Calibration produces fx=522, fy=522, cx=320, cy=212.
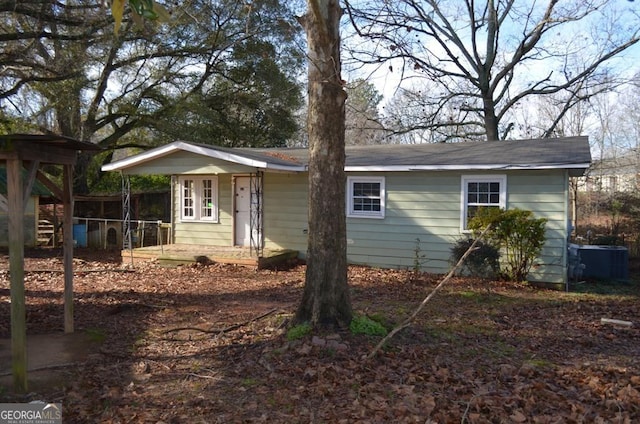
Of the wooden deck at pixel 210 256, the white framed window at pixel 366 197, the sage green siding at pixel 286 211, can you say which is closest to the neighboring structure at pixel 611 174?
the white framed window at pixel 366 197

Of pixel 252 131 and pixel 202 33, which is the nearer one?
pixel 202 33

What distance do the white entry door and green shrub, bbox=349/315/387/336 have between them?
9381 millimetres

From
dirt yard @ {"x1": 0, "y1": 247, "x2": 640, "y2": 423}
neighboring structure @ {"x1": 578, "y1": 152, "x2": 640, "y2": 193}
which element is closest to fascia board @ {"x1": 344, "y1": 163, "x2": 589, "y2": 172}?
dirt yard @ {"x1": 0, "y1": 247, "x2": 640, "y2": 423}

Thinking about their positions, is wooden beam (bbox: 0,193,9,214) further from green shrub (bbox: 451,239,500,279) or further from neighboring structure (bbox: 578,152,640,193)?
neighboring structure (bbox: 578,152,640,193)

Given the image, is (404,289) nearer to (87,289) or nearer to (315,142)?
(315,142)

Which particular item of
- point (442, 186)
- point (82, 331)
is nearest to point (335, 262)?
point (82, 331)

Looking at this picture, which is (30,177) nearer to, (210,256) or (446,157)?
(210,256)

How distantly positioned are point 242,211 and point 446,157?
598 cm

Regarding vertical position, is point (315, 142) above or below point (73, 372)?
above

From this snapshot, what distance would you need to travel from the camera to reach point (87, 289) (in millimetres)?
9820

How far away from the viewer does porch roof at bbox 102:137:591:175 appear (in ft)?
36.2

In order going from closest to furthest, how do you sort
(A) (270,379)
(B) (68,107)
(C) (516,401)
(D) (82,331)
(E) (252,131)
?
(C) (516,401) → (A) (270,379) → (D) (82,331) → (B) (68,107) → (E) (252,131)

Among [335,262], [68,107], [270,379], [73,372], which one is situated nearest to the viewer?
[270,379]

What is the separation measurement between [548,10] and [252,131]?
13.2 metres
